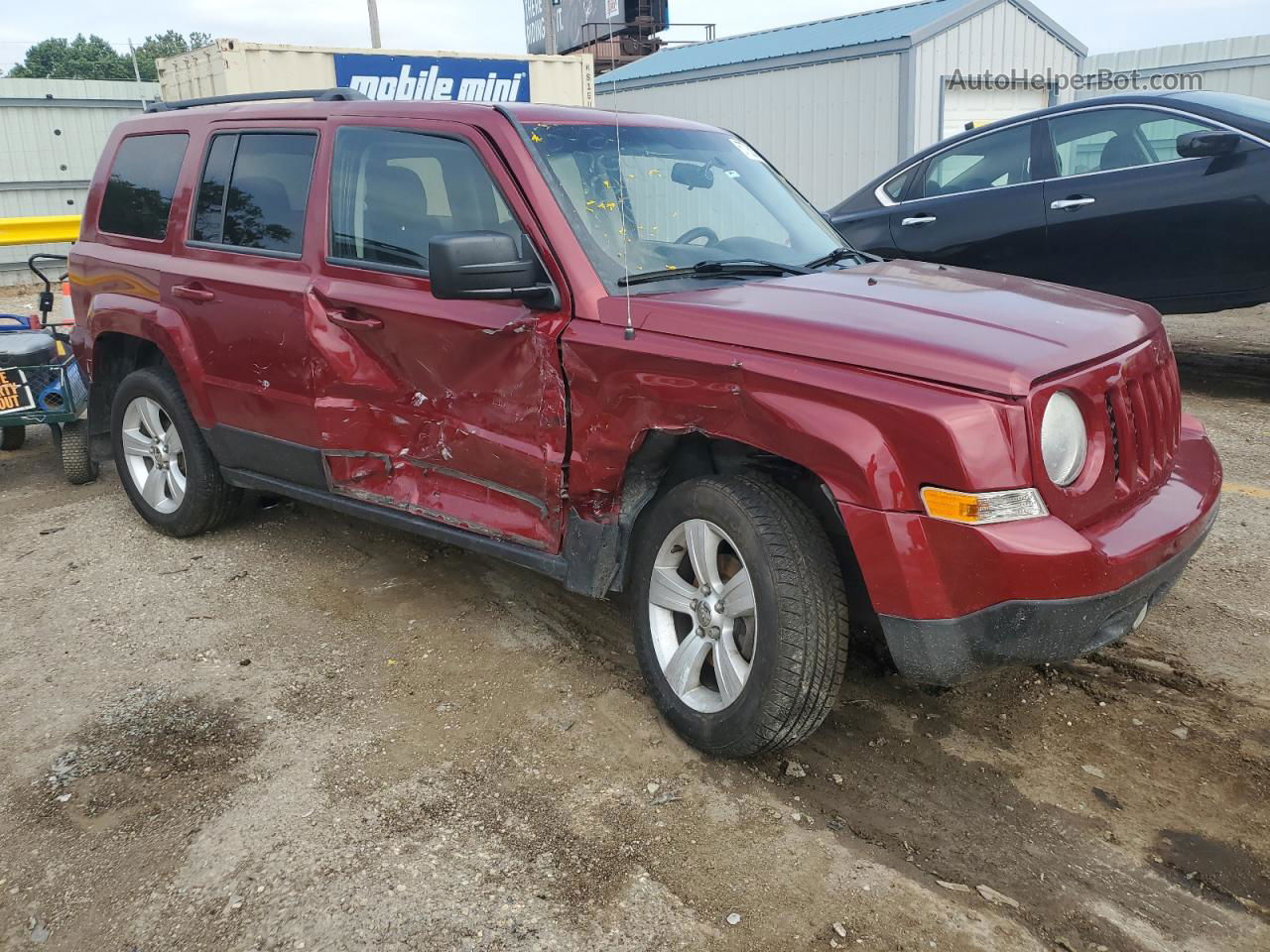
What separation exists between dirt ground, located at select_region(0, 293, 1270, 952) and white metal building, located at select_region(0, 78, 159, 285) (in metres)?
18.2

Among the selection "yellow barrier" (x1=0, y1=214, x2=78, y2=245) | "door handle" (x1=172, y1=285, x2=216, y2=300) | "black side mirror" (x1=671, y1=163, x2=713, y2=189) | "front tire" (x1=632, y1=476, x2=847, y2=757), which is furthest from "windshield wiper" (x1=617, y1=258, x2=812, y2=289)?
"yellow barrier" (x1=0, y1=214, x2=78, y2=245)

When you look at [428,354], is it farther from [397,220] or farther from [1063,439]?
[1063,439]

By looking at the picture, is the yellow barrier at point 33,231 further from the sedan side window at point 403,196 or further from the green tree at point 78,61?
the green tree at point 78,61

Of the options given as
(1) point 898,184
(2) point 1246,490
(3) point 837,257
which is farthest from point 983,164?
(3) point 837,257

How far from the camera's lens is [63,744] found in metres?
3.38

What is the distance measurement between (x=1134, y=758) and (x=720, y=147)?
2678mm

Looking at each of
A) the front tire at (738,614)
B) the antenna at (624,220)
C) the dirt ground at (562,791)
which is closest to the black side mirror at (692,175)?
the antenna at (624,220)

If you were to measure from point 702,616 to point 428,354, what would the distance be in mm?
1385

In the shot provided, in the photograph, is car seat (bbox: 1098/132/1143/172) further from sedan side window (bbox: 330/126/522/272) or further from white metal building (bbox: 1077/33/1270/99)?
white metal building (bbox: 1077/33/1270/99)

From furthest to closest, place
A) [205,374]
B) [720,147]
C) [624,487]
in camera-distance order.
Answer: [205,374] < [720,147] < [624,487]

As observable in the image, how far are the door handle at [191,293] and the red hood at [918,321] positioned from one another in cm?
213

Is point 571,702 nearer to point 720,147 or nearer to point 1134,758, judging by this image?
point 1134,758

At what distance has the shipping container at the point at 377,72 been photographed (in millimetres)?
11852

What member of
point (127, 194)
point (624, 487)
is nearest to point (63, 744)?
point (624, 487)
